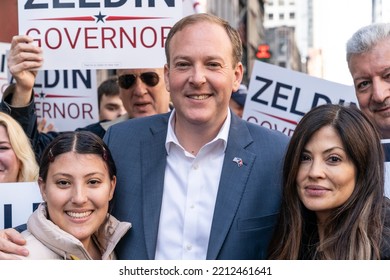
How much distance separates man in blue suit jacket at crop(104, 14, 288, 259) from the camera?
361 centimetres

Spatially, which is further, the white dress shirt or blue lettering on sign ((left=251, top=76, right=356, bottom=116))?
blue lettering on sign ((left=251, top=76, right=356, bottom=116))

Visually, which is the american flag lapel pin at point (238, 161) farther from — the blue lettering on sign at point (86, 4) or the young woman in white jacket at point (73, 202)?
the blue lettering on sign at point (86, 4)

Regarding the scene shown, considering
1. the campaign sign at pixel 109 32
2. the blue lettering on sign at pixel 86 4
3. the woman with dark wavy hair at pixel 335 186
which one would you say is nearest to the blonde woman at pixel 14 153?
the campaign sign at pixel 109 32

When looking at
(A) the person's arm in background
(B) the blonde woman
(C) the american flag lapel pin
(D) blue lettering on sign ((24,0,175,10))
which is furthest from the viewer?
(D) blue lettering on sign ((24,0,175,10))

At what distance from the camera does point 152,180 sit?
3.72 m

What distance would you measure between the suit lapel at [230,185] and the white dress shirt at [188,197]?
0.15 ft

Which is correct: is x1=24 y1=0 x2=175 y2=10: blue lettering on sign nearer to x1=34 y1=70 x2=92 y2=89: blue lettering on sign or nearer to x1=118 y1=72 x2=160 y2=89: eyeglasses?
x1=118 y1=72 x2=160 y2=89: eyeglasses

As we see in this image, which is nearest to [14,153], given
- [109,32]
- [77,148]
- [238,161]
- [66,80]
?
[109,32]

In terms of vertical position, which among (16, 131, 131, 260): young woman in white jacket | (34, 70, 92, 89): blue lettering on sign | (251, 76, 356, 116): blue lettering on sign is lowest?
(16, 131, 131, 260): young woman in white jacket

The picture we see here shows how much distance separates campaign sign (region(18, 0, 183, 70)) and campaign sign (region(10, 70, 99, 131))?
1.29 m

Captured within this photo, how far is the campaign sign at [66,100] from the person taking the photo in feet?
20.8

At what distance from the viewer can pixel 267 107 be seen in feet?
18.6

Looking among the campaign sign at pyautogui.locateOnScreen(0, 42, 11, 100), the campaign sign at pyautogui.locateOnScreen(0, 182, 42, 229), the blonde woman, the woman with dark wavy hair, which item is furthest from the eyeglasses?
the woman with dark wavy hair

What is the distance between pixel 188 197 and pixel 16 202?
110 cm
